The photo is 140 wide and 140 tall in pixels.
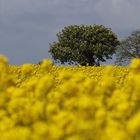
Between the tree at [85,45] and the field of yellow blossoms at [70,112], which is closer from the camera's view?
the field of yellow blossoms at [70,112]

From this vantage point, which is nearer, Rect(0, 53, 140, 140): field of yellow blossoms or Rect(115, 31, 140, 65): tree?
Rect(0, 53, 140, 140): field of yellow blossoms

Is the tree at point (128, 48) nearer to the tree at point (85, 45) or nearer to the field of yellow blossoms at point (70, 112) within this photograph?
the tree at point (85, 45)

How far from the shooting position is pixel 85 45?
7244 centimetres

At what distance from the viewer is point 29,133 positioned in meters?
3.96

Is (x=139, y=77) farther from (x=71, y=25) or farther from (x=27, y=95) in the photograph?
(x=71, y=25)

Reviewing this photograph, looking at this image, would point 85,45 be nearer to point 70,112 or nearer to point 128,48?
point 128,48

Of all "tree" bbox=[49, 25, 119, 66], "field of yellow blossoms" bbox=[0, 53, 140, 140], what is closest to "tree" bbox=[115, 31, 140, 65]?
"tree" bbox=[49, 25, 119, 66]

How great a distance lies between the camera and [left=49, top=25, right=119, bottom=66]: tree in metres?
71.3

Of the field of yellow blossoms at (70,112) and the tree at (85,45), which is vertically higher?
the tree at (85,45)

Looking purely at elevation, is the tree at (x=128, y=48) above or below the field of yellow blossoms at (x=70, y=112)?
above

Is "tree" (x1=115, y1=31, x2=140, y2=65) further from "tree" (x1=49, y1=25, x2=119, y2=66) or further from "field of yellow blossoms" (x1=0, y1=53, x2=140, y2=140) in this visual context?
"field of yellow blossoms" (x1=0, y1=53, x2=140, y2=140)

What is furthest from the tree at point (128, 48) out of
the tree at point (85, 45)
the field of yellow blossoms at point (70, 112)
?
the field of yellow blossoms at point (70, 112)

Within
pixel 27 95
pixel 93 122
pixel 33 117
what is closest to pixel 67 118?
pixel 93 122

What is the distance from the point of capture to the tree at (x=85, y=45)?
7131 cm
